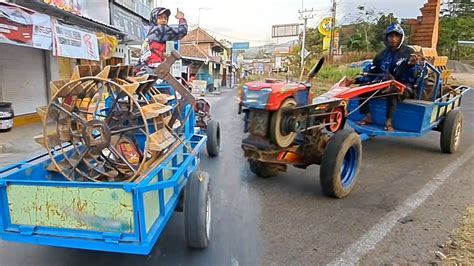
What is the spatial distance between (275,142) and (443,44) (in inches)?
1459

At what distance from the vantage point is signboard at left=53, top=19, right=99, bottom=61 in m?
9.90

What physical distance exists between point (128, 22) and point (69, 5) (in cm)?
560

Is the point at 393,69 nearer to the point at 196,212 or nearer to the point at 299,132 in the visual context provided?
the point at 299,132

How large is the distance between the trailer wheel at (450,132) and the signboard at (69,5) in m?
10.0

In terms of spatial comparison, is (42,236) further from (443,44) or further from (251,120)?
(443,44)

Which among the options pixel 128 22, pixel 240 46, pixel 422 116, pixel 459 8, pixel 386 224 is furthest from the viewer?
pixel 240 46

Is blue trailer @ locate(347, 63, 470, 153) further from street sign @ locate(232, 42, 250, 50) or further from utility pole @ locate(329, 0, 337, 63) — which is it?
street sign @ locate(232, 42, 250, 50)

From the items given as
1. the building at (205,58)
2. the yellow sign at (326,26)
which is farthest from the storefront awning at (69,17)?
the yellow sign at (326,26)

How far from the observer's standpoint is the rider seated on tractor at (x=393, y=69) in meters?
6.35

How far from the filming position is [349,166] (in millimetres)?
4969

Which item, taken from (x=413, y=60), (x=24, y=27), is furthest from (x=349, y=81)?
(x=24, y=27)

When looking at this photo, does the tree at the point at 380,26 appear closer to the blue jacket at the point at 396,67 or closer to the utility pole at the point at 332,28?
the utility pole at the point at 332,28

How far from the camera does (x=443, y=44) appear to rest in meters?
34.7

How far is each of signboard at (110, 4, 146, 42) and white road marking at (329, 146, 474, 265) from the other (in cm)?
1310
